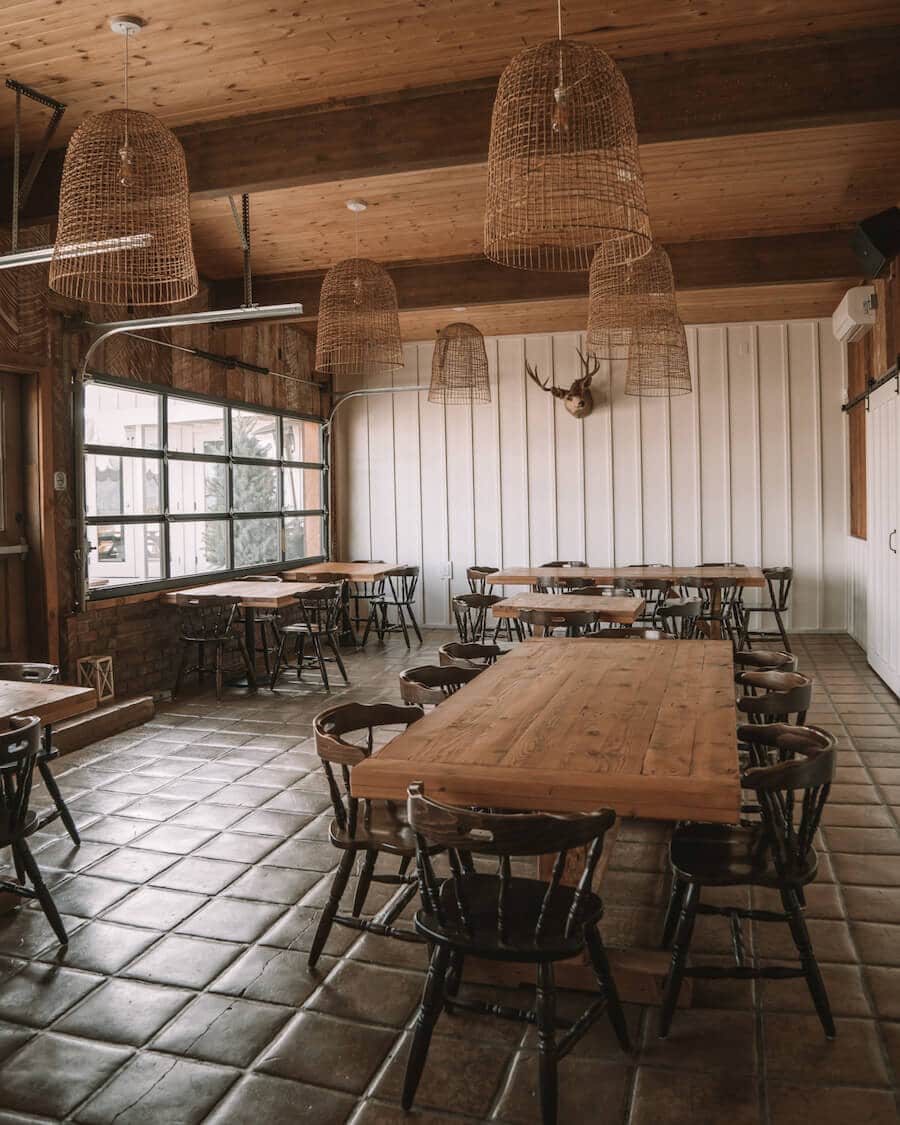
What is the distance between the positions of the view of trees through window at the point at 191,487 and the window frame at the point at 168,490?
14 millimetres

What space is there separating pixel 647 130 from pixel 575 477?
600 cm

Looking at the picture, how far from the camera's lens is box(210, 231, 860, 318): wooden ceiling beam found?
7.91 metres

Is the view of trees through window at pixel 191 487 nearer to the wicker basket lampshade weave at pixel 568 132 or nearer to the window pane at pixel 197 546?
the window pane at pixel 197 546

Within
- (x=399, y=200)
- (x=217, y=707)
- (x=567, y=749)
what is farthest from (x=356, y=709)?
(x=399, y=200)

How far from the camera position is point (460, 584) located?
11047 millimetres

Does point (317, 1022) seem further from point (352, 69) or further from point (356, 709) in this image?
point (352, 69)

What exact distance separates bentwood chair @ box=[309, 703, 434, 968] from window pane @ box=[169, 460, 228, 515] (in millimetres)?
5390

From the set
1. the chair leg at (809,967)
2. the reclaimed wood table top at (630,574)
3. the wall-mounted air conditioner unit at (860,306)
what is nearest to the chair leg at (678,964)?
the chair leg at (809,967)

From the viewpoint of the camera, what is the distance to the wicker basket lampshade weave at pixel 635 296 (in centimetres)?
516

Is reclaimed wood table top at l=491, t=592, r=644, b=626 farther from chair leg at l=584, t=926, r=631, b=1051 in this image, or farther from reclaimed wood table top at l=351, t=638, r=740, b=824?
chair leg at l=584, t=926, r=631, b=1051

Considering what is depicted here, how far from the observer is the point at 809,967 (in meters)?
2.64

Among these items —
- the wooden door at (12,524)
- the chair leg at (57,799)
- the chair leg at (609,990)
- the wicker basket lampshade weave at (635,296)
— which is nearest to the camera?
the chair leg at (609,990)

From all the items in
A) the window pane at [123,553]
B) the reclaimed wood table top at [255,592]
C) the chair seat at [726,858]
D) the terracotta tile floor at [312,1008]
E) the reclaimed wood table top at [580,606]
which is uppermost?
the window pane at [123,553]

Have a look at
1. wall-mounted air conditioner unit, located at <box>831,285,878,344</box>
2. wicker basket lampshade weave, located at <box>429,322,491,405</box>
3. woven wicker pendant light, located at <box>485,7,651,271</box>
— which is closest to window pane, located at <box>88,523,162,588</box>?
wicker basket lampshade weave, located at <box>429,322,491,405</box>
